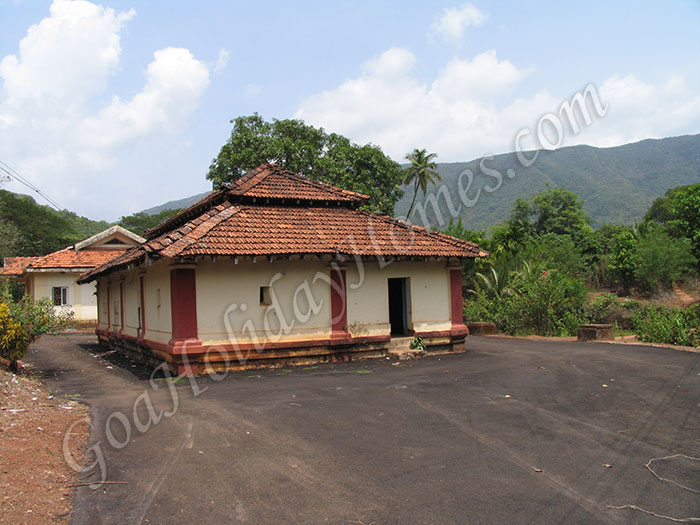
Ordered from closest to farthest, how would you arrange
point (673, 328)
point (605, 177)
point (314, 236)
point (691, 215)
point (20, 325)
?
point (20, 325) < point (314, 236) < point (673, 328) < point (691, 215) < point (605, 177)

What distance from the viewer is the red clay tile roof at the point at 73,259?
28.6 meters

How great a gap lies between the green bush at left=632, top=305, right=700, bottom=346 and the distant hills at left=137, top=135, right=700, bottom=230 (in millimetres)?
59695

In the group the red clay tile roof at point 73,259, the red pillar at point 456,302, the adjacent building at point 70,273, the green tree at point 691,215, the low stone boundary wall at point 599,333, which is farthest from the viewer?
the green tree at point 691,215

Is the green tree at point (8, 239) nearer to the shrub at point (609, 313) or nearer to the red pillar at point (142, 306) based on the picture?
the red pillar at point (142, 306)

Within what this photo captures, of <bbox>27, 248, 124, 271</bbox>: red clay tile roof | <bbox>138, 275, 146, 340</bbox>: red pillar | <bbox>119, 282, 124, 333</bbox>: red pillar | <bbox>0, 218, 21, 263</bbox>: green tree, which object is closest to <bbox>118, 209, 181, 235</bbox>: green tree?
<bbox>0, 218, 21, 263</bbox>: green tree

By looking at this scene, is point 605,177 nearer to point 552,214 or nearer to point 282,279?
point 552,214

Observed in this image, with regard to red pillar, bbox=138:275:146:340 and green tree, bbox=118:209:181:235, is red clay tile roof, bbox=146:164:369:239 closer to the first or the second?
red pillar, bbox=138:275:146:340

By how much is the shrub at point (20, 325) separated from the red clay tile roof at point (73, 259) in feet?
56.0

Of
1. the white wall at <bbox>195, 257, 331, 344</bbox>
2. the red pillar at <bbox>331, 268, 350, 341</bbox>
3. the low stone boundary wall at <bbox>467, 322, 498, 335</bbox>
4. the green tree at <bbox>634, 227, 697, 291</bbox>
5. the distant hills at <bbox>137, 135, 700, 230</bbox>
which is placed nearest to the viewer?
the white wall at <bbox>195, 257, 331, 344</bbox>

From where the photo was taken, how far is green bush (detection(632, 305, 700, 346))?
1539cm

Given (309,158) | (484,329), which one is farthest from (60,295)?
(484,329)

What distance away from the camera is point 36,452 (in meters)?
6.37

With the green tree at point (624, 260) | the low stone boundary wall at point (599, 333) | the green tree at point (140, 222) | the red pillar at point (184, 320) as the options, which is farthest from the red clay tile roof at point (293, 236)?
the green tree at point (140, 222)

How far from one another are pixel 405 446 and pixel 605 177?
4797 inches
